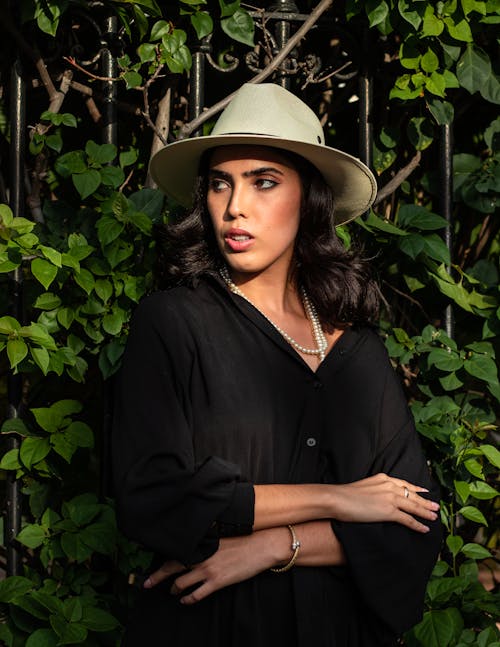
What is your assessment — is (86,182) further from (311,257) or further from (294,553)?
(294,553)

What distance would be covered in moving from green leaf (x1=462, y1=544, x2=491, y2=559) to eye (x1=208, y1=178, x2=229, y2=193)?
4.67 feet

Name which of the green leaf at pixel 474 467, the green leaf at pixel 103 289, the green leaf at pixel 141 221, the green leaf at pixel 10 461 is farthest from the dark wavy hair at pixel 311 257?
the green leaf at pixel 10 461

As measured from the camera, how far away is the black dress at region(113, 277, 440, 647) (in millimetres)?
1963

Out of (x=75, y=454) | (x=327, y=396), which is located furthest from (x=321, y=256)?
(x=75, y=454)

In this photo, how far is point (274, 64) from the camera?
2879 millimetres

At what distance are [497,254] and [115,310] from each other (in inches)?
54.0

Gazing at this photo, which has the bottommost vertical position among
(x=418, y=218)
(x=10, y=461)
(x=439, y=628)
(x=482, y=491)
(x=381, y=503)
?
(x=439, y=628)

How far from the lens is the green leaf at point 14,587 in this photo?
107 inches

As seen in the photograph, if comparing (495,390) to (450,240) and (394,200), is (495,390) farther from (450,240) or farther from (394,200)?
(394,200)

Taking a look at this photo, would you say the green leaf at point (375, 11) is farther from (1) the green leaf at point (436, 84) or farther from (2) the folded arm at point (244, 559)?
(2) the folded arm at point (244, 559)

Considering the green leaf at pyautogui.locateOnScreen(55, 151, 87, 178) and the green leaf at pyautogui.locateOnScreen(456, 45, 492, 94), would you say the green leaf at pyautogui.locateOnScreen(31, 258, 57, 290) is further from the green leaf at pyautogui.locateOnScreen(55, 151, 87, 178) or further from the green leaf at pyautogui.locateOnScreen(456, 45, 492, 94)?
the green leaf at pyautogui.locateOnScreen(456, 45, 492, 94)

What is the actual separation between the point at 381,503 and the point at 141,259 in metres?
1.10

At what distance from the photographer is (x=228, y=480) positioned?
6.50ft

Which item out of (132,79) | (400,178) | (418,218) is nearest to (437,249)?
(418,218)
